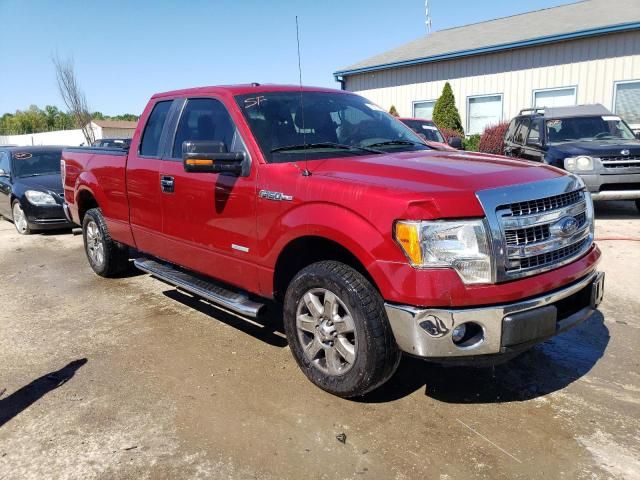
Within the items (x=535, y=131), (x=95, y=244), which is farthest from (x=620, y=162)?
(x=95, y=244)

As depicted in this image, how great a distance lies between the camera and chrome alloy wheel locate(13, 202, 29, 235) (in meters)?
9.59

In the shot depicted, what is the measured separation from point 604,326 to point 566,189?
1.85 meters

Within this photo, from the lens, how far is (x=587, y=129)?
392 inches

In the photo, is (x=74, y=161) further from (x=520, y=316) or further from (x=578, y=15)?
(x=578, y=15)

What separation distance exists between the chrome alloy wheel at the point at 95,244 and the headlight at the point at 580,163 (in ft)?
23.3

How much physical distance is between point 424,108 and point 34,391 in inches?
700

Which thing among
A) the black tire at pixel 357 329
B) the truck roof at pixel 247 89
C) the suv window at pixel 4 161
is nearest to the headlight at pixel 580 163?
the truck roof at pixel 247 89

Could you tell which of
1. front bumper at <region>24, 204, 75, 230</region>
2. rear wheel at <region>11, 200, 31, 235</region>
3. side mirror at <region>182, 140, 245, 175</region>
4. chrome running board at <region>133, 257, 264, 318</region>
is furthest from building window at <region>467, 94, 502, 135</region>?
side mirror at <region>182, 140, 245, 175</region>

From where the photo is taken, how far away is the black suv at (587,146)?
28.5 ft

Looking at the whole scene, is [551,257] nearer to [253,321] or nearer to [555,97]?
[253,321]

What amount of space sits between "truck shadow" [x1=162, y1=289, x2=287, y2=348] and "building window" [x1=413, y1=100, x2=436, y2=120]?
1545 cm

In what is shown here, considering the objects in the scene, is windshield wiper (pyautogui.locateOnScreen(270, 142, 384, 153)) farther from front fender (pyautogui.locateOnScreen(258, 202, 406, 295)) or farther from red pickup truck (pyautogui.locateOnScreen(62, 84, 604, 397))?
front fender (pyautogui.locateOnScreen(258, 202, 406, 295))

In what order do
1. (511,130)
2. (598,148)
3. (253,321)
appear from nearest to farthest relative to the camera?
(253,321) → (598,148) → (511,130)

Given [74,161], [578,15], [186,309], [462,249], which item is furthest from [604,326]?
[578,15]
